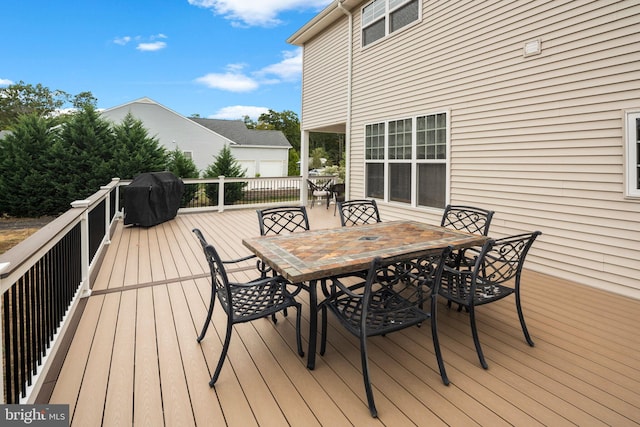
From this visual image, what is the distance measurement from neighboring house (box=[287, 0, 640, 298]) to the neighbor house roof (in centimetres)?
1650

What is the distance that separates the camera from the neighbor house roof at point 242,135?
22.9 meters

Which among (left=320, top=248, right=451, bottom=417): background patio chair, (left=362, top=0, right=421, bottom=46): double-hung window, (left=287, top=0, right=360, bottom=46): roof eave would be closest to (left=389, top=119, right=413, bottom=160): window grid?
(left=362, top=0, right=421, bottom=46): double-hung window

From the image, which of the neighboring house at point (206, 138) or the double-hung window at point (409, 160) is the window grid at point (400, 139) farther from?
the neighboring house at point (206, 138)

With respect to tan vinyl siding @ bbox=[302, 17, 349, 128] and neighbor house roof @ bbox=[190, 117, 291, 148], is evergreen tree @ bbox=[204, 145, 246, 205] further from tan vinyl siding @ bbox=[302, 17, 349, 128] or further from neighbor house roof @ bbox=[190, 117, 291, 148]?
neighbor house roof @ bbox=[190, 117, 291, 148]

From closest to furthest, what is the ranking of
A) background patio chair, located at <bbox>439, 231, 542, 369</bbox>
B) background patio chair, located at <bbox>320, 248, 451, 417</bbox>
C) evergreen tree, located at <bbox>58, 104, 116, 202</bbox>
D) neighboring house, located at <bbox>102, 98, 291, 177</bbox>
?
background patio chair, located at <bbox>320, 248, 451, 417</bbox> → background patio chair, located at <bbox>439, 231, 542, 369</bbox> → evergreen tree, located at <bbox>58, 104, 116, 202</bbox> → neighboring house, located at <bbox>102, 98, 291, 177</bbox>

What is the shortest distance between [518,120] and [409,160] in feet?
6.66

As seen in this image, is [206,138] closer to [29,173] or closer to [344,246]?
[29,173]

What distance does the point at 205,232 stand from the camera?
674cm

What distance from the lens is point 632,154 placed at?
132 inches

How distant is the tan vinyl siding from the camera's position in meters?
8.01

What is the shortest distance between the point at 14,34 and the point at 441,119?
47.7m

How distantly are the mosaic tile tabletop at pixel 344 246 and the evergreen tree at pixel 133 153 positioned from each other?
29.2 ft

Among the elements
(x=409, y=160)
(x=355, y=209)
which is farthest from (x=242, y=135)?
(x=355, y=209)

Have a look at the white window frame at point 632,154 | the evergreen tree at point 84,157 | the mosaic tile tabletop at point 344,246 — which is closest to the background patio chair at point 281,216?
the mosaic tile tabletop at point 344,246
